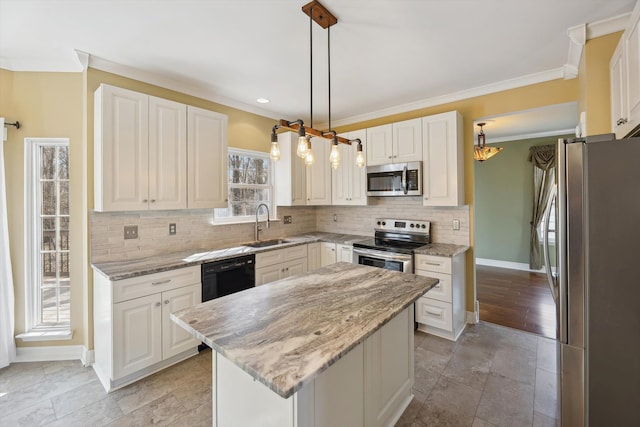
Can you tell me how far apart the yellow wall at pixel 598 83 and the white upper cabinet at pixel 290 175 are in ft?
9.67

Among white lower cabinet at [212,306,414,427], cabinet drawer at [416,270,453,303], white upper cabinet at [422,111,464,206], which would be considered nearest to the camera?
white lower cabinet at [212,306,414,427]

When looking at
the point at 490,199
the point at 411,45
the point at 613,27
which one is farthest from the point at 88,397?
the point at 490,199

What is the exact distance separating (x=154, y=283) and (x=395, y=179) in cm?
274

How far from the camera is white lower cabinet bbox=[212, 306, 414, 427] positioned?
1183 mm

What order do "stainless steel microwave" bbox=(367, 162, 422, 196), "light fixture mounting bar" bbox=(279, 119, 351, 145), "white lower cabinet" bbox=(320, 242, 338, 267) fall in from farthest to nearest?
"white lower cabinet" bbox=(320, 242, 338, 267), "stainless steel microwave" bbox=(367, 162, 422, 196), "light fixture mounting bar" bbox=(279, 119, 351, 145)

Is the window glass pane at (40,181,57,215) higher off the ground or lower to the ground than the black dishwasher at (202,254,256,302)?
higher

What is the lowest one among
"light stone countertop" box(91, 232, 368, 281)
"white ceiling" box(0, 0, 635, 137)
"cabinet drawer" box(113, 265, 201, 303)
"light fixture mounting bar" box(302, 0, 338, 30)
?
"cabinet drawer" box(113, 265, 201, 303)

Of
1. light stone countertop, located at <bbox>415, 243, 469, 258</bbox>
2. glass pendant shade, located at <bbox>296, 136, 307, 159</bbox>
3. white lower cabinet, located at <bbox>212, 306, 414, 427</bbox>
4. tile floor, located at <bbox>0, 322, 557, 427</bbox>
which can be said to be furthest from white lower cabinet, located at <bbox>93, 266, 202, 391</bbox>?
light stone countertop, located at <bbox>415, 243, 469, 258</bbox>

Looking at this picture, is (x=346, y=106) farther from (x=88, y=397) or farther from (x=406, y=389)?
(x=88, y=397)

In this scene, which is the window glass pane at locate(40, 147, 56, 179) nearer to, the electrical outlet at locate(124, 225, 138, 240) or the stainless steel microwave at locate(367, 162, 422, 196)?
the electrical outlet at locate(124, 225, 138, 240)

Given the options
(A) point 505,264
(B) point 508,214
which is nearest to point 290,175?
(B) point 508,214

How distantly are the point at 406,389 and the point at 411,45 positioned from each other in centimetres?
260

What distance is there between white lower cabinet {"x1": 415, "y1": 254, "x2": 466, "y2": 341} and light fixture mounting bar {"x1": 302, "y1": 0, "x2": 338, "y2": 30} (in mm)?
2330

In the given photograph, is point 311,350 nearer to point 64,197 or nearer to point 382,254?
point 382,254
